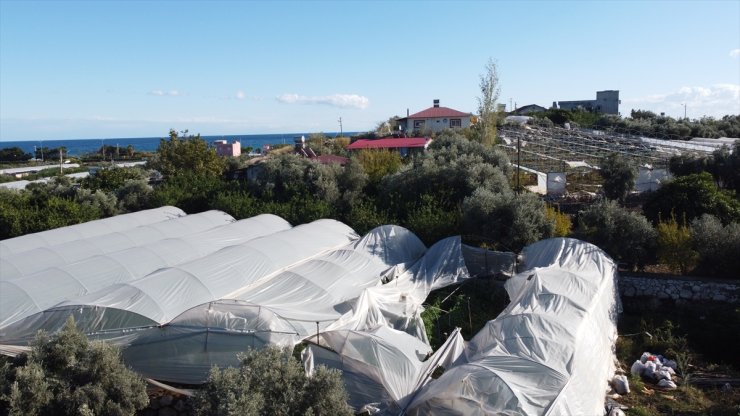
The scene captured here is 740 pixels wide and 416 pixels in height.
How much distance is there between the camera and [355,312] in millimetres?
10961

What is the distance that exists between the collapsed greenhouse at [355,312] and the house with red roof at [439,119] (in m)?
39.3

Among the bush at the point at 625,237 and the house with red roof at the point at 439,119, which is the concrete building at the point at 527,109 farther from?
the bush at the point at 625,237

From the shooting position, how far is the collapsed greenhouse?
8188 millimetres

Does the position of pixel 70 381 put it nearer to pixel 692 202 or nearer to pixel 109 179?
pixel 692 202

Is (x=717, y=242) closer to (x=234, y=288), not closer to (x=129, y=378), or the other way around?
(x=234, y=288)

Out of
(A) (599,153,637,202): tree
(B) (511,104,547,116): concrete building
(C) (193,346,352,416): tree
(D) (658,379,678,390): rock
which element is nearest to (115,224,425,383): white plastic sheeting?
(C) (193,346,352,416): tree

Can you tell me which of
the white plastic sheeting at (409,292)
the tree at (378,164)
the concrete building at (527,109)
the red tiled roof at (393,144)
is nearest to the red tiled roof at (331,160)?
the tree at (378,164)

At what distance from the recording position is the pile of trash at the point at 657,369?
34.3 ft

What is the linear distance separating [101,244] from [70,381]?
900 centimetres

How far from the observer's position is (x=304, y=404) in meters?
7.07

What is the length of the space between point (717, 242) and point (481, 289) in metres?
6.14

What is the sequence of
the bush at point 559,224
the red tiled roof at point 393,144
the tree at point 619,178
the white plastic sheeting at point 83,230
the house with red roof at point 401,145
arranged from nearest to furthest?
the bush at point 559,224 < the white plastic sheeting at point 83,230 < the tree at point 619,178 < the house with red roof at point 401,145 < the red tiled roof at point 393,144

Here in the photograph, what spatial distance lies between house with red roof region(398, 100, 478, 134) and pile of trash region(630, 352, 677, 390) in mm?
42432

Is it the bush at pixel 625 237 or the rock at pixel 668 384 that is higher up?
the bush at pixel 625 237
